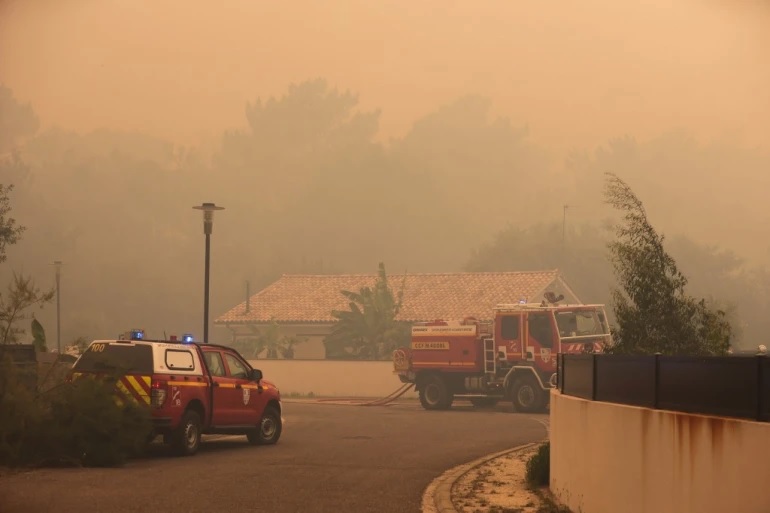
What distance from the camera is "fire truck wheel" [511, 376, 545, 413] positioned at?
35625 mm

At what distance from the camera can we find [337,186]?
128 metres

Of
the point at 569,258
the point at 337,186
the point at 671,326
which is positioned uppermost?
the point at 337,186

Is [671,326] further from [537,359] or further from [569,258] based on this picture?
[569,258]

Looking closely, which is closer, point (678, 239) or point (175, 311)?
point (678, 239)

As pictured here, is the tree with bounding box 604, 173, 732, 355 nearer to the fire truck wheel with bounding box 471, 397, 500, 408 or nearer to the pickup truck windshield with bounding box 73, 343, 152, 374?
the pickup truck windshield with bounding box 73, 343, 152, 374

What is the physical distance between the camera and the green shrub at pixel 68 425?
17250mm

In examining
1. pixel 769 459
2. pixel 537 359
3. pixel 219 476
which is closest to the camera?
pixel 769 459

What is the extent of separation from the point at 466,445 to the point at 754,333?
270 feet

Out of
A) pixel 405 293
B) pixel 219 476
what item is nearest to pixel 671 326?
pixel 219 476

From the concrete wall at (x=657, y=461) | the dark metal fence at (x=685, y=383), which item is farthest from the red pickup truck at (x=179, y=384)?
the dark metal fence at (x=685, y=383)

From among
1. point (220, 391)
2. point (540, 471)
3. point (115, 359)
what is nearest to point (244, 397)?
point (220, 391)

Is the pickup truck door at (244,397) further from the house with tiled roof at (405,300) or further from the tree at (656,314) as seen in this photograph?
the house with tiled roof at (405,300)

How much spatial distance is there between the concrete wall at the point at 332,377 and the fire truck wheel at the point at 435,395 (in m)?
10.9

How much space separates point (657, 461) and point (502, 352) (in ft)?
90.4
